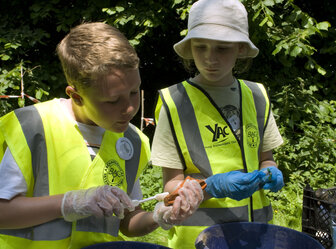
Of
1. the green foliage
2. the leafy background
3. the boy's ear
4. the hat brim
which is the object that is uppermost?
the hat brim

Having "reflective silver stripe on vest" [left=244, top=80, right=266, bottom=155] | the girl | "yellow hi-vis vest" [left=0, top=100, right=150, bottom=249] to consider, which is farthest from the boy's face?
"reflective silver stripe on vest" [left=244, top=80, right=266, bottom=155]

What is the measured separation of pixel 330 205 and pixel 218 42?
812mm

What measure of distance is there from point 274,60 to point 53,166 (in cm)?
376

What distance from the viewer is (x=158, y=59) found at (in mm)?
5594

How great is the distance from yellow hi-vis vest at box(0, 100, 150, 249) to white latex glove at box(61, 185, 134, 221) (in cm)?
9

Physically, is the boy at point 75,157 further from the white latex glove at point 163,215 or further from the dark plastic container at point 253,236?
the dark plastic container at point 253,236

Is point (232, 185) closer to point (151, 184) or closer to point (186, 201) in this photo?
point (186, 201)

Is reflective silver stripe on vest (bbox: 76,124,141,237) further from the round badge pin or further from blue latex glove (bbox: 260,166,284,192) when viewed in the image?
blue latex glove (bbox: 260,166,284,192)

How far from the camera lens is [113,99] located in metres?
1.25

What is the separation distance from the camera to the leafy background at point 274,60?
13.1ft

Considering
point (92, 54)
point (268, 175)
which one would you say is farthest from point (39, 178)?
point (268, 175)

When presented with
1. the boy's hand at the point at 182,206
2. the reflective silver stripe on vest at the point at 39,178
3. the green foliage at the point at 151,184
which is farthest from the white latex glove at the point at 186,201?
the green foliage at the point at 151,184

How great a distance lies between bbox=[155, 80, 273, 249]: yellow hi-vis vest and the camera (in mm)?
1672

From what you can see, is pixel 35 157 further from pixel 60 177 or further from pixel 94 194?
pixel 94 194
